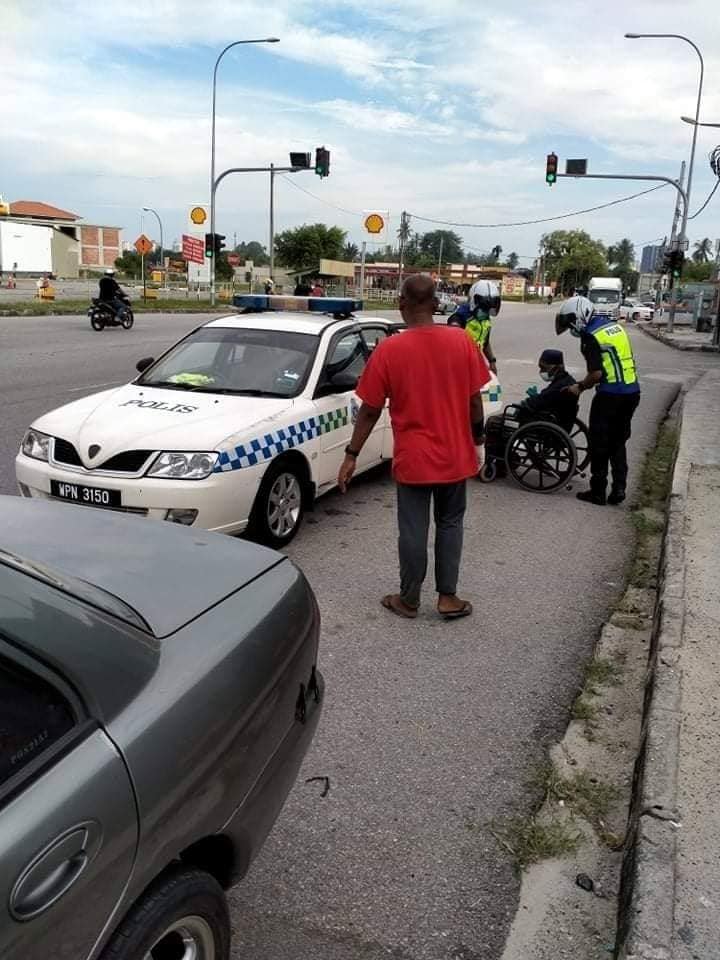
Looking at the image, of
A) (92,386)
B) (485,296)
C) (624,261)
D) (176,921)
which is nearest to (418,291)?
(176,921)

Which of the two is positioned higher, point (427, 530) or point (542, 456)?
point (427, 530)

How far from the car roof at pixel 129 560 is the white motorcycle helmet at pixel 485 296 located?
663 cm

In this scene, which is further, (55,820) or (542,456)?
(542,456)

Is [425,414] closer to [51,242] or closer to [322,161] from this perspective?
[322,161]

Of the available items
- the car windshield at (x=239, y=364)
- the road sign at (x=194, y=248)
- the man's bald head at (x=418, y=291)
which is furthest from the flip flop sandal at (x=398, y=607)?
the road sign at (x=194, y=248)

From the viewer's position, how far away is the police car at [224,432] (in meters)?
4.85

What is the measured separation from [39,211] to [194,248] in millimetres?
86921

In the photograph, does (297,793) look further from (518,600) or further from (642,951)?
(518,600)

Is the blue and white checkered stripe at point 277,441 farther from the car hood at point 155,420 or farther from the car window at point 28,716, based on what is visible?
the car window at point 28,716

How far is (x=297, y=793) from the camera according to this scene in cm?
309

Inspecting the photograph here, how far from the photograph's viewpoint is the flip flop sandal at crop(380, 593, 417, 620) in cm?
466

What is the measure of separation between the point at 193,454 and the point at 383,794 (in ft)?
8.08

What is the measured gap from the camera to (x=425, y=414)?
4.29 m

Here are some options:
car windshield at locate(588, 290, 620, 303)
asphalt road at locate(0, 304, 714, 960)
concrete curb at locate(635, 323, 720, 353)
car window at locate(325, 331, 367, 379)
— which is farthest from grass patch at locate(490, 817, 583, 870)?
car windshield at locate(588, 290, 620, 303)
